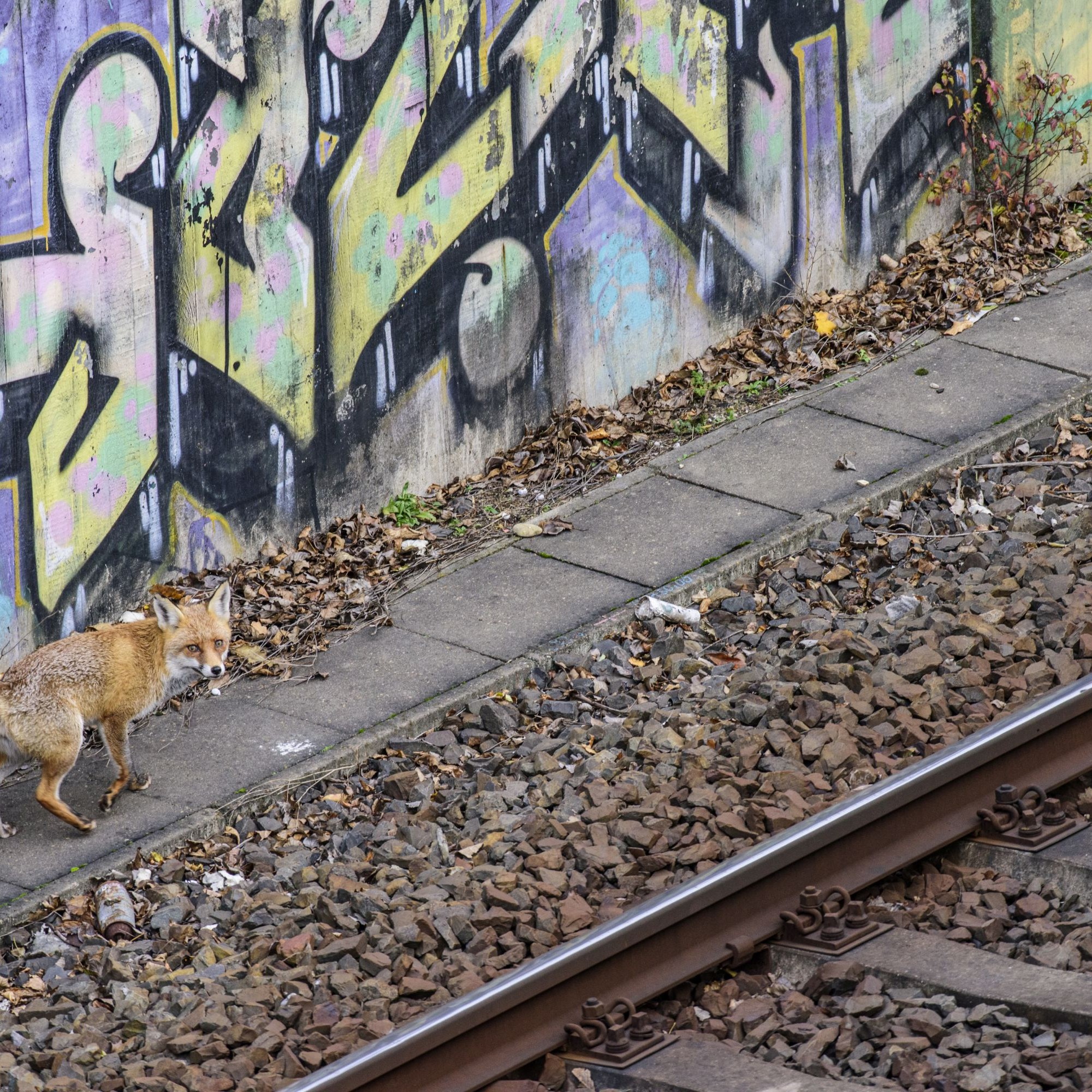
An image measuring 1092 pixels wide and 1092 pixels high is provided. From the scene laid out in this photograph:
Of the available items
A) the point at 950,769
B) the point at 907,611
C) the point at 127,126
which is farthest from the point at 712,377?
the point at 950,769

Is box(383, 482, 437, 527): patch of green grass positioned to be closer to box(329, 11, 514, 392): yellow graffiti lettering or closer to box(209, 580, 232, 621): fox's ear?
box(329, 11, 514, 392): yellow graffiti lettering

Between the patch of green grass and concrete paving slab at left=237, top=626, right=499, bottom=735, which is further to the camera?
the patch of green grass

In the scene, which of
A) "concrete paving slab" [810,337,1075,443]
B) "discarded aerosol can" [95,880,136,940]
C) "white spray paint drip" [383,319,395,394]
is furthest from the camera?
"concrete paving slab" [810,337,1075,443]

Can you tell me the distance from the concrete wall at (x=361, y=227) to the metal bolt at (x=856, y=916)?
422cm

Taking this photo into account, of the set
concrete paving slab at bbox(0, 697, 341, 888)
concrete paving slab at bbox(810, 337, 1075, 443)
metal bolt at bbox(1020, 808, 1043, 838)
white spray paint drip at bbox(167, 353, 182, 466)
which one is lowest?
concrete paving slab at bbox(0, 697, 341, 888)

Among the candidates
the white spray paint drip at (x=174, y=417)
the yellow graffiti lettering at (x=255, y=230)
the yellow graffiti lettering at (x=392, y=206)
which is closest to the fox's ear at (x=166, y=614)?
the white spray paint drip at (x=174, y=417)

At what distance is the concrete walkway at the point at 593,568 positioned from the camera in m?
7.35

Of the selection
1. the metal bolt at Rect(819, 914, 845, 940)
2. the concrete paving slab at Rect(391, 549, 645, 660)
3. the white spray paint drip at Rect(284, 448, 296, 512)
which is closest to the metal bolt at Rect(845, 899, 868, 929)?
the metal bolt at Rect(819, 914, 845, 940)

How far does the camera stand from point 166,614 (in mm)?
7363

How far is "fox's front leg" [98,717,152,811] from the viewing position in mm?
7293

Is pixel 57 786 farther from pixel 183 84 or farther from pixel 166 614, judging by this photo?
pixel 183 84

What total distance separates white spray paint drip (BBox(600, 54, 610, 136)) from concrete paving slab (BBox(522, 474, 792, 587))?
2.04 m

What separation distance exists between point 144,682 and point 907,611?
3.28 meters

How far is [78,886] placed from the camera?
676cm
